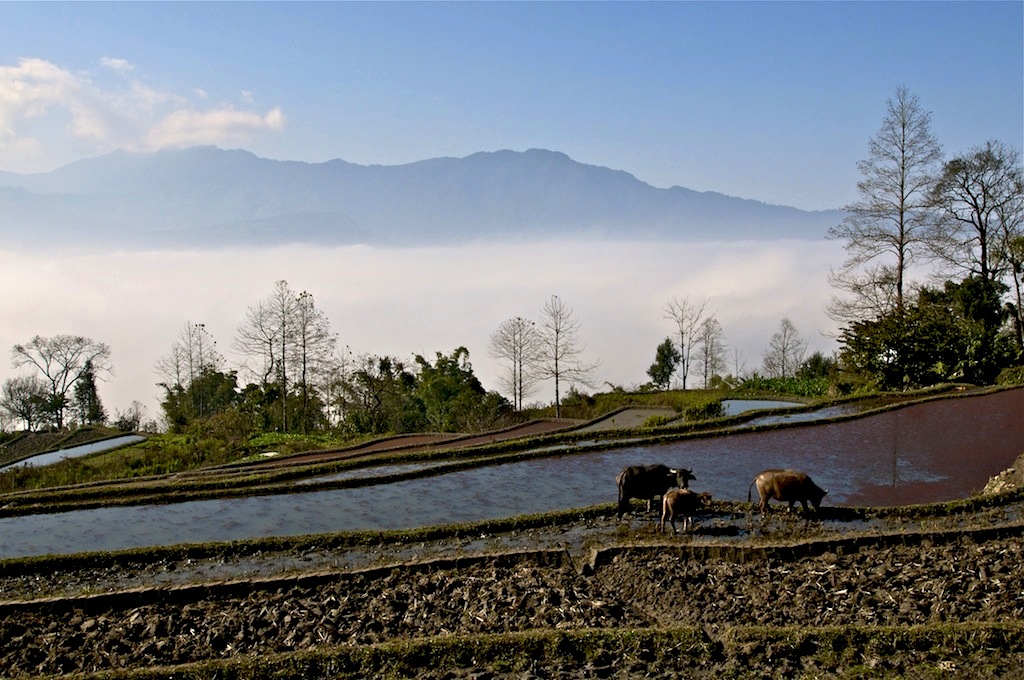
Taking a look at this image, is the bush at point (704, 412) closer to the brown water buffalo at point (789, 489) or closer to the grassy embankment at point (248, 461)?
the grassy embankment at point (248, 461)

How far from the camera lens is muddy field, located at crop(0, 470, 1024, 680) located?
8.52 m

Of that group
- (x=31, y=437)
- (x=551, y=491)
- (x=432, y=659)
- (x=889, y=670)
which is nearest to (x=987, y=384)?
(x=551, y=491)

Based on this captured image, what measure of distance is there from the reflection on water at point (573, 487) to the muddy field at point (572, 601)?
2.07 meters

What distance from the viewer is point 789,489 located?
44.5 ft

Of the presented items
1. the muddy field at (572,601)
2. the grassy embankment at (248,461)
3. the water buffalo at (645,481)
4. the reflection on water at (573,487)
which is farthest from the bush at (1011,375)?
the water buffalo at (645,481)

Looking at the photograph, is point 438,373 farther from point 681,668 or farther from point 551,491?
point 681,668

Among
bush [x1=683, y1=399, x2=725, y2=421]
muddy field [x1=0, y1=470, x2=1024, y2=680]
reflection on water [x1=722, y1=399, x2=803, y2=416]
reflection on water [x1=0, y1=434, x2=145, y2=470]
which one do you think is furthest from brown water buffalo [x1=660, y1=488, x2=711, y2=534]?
reflection on water [x1=0, y1=434, x2=145, y2=470]

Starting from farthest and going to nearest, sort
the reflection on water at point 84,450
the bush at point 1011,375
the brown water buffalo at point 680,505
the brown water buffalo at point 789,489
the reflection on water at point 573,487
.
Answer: the reflection on water at point 84,450 < the bush at point 1011,375 < the reflection on water at point 573,487 < the brown water buffalo at point 789,489 < the brown water buffalo at point 680,505

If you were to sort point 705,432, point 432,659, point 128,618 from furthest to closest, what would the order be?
point 705,432, point 128,618, point 432,659

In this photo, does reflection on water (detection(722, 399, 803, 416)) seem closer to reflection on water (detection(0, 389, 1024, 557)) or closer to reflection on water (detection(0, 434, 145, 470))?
reflection on water (detection(0, 389, 1024, 557))

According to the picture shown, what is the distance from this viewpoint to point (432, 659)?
28.5ft

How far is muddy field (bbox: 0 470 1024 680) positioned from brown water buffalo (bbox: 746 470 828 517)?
1.79 feet

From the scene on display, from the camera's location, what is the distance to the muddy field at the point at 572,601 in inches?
336

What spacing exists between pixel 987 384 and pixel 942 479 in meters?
16.9
